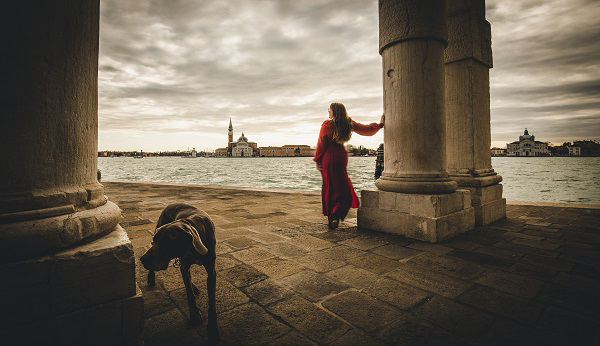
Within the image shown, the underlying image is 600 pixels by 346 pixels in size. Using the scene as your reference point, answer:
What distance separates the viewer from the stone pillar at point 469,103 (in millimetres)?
4359

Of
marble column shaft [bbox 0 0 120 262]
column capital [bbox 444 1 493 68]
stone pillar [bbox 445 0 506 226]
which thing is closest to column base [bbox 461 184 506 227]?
stone pillar [bbox 445 0 506 226]

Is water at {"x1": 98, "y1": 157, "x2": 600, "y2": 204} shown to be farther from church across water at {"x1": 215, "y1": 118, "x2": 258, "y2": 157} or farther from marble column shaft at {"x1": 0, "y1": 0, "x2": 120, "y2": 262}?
church across water at {"x1": 215, "y1": 118, "x2": 258, "y2": 157}

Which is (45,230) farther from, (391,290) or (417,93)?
(417,93)

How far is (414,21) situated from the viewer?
355 centimetres

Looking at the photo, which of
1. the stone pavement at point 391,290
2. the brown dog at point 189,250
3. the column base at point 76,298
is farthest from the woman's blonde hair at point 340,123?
the column base at point 76,298

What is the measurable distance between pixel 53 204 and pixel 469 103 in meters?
5.01

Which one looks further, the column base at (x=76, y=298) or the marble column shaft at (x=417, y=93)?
the marble column shaft at (x=417, y=93)

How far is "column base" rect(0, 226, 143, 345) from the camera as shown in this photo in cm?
126

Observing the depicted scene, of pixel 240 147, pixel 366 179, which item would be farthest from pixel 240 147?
pixel 366 179

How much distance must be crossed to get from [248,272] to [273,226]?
1.66 m

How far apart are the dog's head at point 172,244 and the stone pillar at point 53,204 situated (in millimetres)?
200

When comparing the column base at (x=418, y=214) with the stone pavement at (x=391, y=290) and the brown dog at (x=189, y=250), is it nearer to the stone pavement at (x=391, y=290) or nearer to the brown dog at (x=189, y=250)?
the stone pavement at (x=391, y=290)

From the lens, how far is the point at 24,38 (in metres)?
1.37

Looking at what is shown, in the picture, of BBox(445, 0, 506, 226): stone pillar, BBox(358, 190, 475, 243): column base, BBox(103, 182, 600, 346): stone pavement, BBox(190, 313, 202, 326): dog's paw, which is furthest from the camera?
BBox(445, 0, 506, 226): stone pillar
